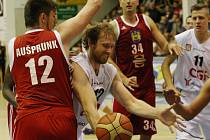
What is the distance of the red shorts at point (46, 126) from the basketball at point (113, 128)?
25 centimetres

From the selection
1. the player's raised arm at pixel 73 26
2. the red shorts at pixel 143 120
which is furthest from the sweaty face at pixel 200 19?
the player's raised arm at pixel 73 26

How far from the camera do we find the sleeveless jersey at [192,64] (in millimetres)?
6664

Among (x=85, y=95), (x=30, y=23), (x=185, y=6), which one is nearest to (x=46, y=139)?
(x=85, y=95)

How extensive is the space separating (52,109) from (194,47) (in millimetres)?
2745

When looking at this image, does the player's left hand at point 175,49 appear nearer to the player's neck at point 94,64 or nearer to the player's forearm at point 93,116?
the player's neck at point 94,64

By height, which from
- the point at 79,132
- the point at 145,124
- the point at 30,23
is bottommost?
the point at 145,124

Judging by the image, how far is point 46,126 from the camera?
14.6ft

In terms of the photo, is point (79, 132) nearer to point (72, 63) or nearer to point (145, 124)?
point (72, 63)

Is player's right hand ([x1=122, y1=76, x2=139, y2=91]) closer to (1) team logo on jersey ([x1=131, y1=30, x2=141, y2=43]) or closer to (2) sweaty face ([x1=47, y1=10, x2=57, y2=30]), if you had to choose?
(1) team logo on jersey ([x1=131, y1=30, x2=141, y2=43])

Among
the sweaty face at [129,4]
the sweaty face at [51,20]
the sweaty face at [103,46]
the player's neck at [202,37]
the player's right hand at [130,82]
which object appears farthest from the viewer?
the sweaty face at [129,4]

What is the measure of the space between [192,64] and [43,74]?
2.72m

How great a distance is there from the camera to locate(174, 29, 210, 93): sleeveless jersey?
666 centimetres

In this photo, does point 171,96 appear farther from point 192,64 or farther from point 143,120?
point 143,120

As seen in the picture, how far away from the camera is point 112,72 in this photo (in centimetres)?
527
